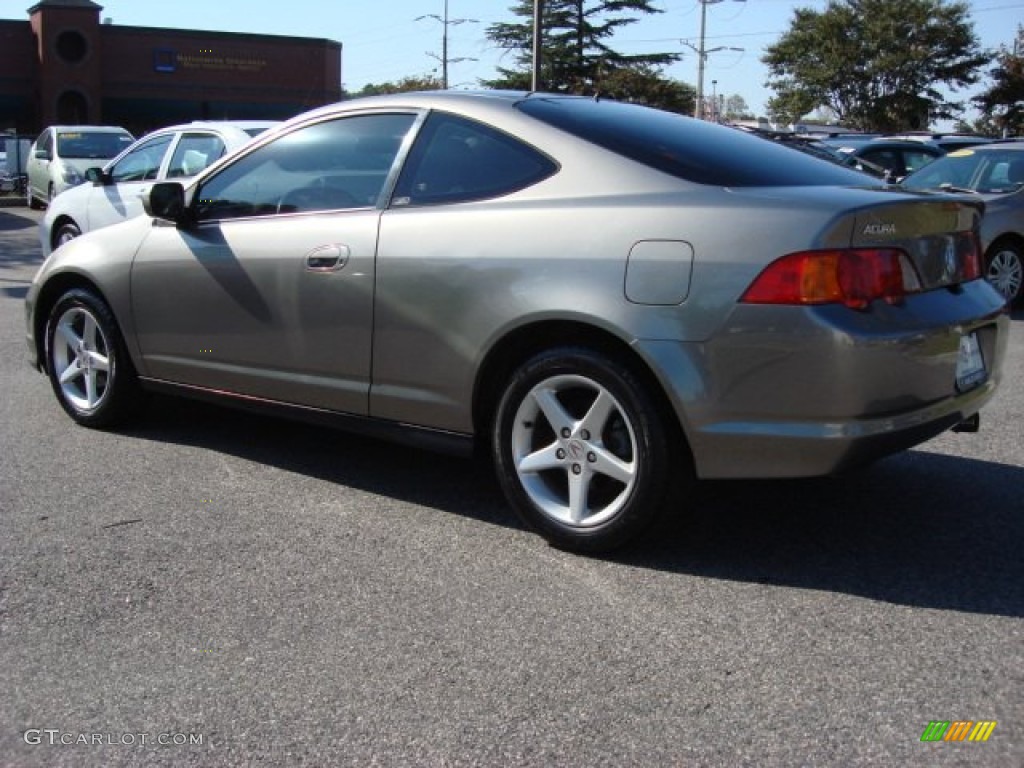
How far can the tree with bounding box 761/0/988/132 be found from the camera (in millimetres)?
54312

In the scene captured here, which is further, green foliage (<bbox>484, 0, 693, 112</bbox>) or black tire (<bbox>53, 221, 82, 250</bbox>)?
green foliage (<bbox>484, 0, 693, 112</bbox>)

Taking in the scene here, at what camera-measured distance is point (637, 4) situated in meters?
53.3

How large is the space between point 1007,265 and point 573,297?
789 centimetres

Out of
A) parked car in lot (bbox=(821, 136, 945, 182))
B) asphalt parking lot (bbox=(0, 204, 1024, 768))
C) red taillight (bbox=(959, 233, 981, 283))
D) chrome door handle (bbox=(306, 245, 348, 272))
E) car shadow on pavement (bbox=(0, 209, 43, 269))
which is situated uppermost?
parked car in lot (bbox=(821, 136, 945, 182))

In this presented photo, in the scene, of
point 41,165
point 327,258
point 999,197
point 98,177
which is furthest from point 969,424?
point 41,165

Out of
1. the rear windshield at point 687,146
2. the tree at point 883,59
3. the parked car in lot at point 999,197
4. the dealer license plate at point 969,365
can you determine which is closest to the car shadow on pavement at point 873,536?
→ the dealer license plate at point 969,365

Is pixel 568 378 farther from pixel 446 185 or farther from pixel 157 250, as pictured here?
pixel 157 250

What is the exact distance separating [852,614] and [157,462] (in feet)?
10.4

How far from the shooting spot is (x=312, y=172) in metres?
4.64

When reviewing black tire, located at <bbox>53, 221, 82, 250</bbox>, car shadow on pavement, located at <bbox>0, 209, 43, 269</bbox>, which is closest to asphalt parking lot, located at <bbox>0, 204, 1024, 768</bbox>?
black tire, located at <bbox>53, 221, 82, 250</bbox>

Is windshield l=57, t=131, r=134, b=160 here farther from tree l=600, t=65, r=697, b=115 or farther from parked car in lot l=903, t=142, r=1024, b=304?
tree l=600, t=65, r=697, b=115

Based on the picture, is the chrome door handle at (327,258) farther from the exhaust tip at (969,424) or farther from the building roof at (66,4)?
the building roof at (66,4)

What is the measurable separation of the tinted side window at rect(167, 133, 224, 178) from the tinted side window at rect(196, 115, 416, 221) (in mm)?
4987

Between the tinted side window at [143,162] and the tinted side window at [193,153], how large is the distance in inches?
8.1
